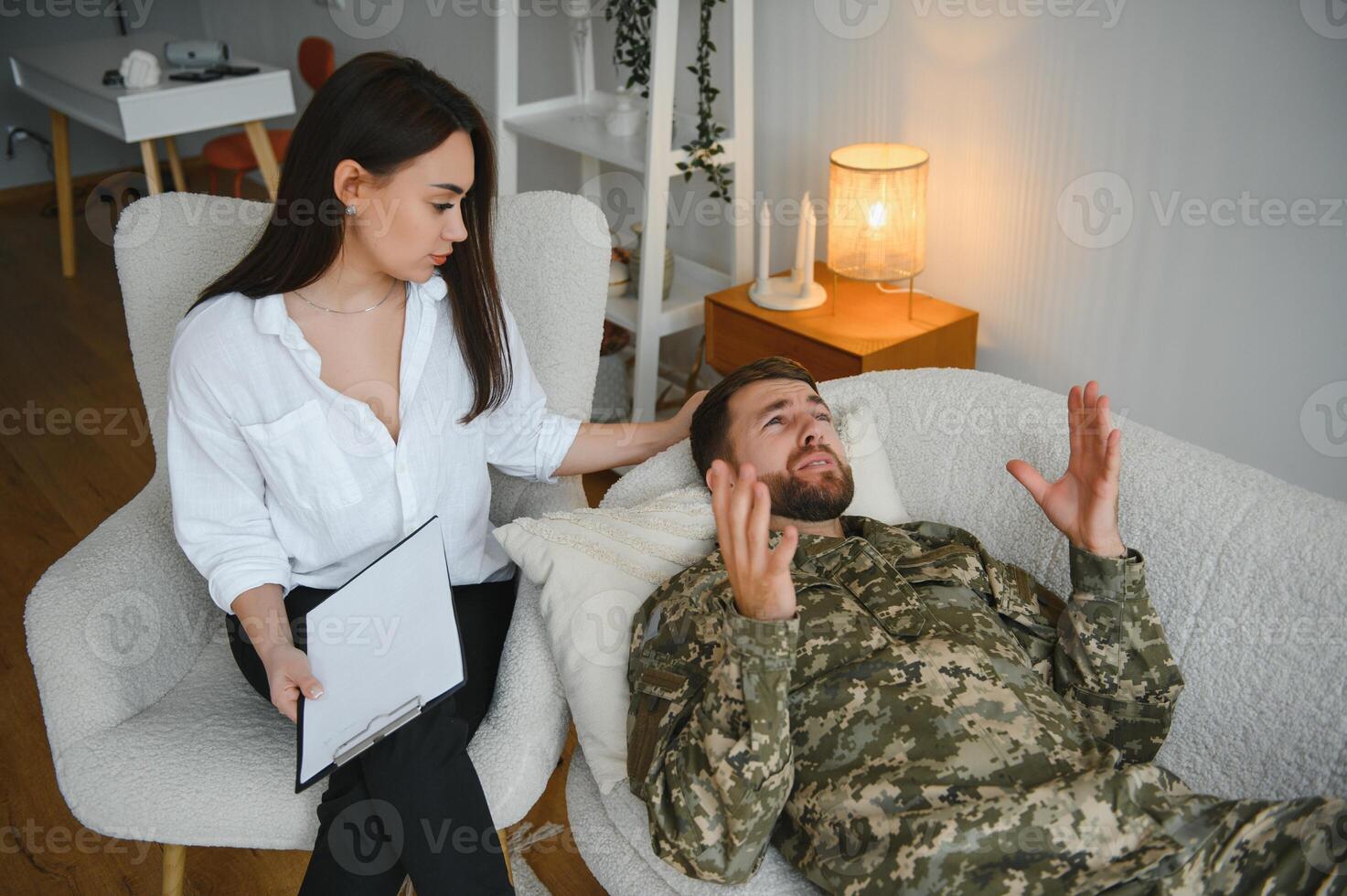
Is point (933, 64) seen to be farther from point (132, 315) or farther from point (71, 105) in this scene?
point (71, 105)

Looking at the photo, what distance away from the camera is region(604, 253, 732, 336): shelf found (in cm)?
261

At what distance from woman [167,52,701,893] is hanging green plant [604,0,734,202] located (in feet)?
3.33

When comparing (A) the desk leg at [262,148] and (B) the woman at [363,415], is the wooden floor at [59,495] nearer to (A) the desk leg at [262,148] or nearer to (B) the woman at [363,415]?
(B) the woman at [363,415]

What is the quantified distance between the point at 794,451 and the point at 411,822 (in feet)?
2.04

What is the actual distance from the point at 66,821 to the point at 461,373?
1042mm

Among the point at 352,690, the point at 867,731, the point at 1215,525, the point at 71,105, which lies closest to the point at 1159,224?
the point at 1215,525

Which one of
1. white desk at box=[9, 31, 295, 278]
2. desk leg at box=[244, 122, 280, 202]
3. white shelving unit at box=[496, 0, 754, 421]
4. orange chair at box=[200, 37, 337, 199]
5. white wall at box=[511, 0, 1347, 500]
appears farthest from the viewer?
orange chair at box=[200, 37, 337, 199]

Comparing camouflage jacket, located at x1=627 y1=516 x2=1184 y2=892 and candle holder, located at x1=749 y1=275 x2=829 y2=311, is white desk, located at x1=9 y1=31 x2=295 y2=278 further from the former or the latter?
camouflage jacket, located at x1=627 y1=516 x2=1184 y2=892

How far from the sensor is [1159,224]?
195 cm

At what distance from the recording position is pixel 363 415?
55.3 inches

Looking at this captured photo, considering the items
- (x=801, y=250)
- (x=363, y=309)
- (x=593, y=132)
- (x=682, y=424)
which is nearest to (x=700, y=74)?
(x=593, y=132)

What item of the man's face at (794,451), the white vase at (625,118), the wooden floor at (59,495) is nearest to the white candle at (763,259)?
the white vase at (625,118)

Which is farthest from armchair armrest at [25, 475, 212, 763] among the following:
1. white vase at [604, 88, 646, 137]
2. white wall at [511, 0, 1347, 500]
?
white wall at [511, 0, 1347, 500]

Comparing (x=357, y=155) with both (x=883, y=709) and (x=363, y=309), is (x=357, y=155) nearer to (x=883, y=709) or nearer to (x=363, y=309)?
(x=363, y=309)
